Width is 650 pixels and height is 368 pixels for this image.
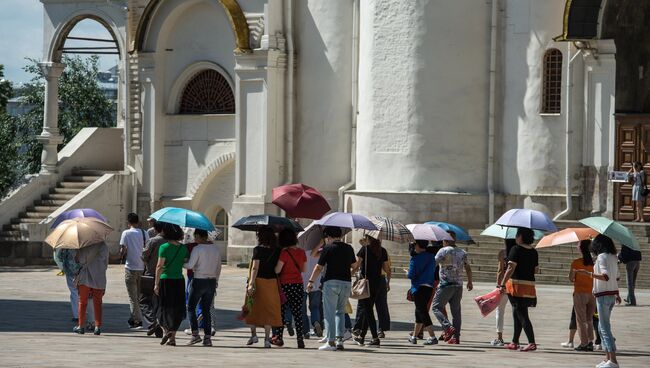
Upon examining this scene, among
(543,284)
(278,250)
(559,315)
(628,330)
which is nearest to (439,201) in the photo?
(543,284)

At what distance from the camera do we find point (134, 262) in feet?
79.4

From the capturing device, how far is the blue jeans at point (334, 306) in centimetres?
2109

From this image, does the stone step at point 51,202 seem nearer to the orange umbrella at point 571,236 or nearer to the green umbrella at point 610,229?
the orange umbrella at point 571,236

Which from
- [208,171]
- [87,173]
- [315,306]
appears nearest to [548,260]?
[208,171]

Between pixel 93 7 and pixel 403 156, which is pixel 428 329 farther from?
pixel 93 7

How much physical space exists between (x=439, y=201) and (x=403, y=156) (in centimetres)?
129

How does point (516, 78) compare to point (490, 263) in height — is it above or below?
above

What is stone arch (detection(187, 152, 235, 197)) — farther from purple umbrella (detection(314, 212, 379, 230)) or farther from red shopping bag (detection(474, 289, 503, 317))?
purple umbrella (detection(314, 212, 379, 230))

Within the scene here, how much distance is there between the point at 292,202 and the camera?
83.2 ft

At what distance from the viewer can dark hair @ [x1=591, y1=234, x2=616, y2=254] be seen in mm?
20000

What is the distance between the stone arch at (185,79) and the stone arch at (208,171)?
1.71 metres

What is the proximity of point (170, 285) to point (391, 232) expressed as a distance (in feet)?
10.2

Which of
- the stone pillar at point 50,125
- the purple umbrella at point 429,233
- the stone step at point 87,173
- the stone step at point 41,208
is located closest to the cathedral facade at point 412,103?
the stone step at point 41,208

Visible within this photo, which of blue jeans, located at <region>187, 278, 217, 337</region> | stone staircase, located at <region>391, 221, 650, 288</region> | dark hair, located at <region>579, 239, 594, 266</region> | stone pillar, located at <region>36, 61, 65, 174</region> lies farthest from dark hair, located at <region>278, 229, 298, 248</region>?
stone pillar, located at <region>36, 61, 65, 174</region>
